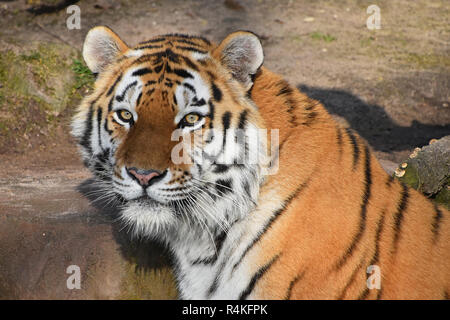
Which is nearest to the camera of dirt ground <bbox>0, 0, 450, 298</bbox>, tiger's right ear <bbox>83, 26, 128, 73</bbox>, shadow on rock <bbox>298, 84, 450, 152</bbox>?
tiger's right ear <bbox>83, 26, 128, 73</bbox>

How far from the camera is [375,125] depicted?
595 centimetres

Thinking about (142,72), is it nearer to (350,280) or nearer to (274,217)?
(274,217)

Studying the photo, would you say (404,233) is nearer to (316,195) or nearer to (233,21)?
(316,195)

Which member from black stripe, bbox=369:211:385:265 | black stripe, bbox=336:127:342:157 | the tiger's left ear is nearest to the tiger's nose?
the tiger's left ear

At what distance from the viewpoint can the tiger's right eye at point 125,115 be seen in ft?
7.59

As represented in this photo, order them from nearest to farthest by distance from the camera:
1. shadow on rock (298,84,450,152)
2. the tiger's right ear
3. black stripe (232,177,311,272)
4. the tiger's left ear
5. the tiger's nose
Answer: the tiger's nose → the tiger's left ear → black stripe (232,177,311,272) → the tiger's right ear → shadow on rock (298,84,450,152)

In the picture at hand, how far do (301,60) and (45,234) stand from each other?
4902 mm

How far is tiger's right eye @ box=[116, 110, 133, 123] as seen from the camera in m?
2.31

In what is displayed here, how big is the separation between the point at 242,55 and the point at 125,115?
1.85 ft

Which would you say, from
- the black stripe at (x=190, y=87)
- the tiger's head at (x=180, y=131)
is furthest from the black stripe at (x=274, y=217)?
the black stripe at (x=190, y=87)

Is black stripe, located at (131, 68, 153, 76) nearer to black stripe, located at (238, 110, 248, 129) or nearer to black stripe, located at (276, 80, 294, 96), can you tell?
black stripe, located at (238, 110, 248, 129)

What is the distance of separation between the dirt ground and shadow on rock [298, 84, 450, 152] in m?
0.01

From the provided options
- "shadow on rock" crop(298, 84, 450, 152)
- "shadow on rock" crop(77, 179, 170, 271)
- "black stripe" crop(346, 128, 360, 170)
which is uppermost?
"black stripe" crop(346, 128, 360, 170)

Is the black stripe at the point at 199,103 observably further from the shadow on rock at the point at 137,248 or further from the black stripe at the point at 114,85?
the shadow on rock at the point at 137,248
